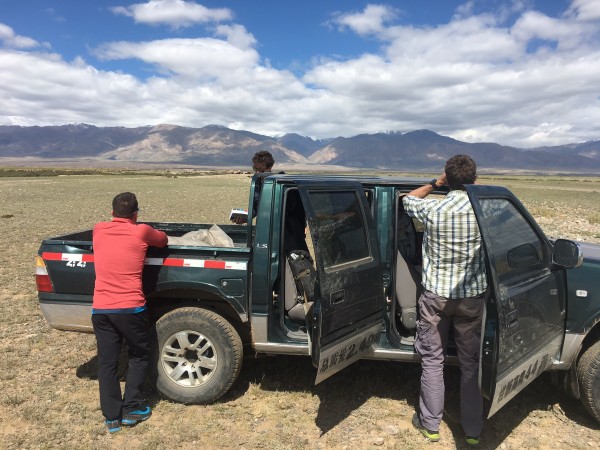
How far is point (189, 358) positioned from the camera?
423cm

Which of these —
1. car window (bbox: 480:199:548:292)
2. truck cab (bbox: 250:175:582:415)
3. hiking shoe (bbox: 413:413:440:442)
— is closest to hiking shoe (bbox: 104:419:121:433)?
truck cab (bbox: 250:175:582:415)

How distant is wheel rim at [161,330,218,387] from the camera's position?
163 inches

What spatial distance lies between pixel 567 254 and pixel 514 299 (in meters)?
0.72

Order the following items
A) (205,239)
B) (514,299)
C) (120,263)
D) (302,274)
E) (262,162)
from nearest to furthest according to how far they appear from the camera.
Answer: (514,299)
(120,263)
(302,274)
(205,239)
(262,162)

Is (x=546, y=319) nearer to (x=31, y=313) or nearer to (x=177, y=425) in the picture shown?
(x=177, y=425)

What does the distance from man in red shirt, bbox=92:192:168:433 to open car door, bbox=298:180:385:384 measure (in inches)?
60.5

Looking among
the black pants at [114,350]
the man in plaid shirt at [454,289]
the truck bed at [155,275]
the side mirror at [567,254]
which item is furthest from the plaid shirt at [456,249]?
the black pants at [114,350]

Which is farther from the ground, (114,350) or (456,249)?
(456,249)

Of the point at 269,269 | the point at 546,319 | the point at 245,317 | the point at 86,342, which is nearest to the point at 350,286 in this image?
the point at 269,269

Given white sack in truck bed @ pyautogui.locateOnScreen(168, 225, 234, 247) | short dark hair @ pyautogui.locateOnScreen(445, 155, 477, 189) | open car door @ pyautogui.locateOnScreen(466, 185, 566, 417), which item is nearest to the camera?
open car door @ pyautogui.locateOnScreen(466, 185, 566, 417)

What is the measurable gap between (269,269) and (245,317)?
50 cm

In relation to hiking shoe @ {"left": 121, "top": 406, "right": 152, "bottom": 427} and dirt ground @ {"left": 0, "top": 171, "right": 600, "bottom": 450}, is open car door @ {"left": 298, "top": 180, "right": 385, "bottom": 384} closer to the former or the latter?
dirt ground @ {"left": 0, "top": 171, "right": 600, "bottom": 450}

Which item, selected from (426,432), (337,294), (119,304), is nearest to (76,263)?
(119,304)

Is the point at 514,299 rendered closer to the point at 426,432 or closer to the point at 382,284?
the point at 382,284
